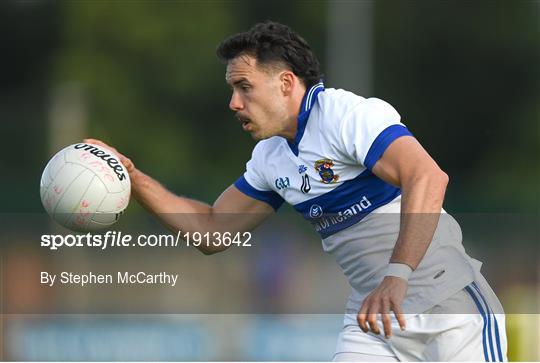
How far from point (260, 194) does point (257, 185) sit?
0.05m

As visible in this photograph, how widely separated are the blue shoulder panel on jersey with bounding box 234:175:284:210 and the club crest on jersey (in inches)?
25.7

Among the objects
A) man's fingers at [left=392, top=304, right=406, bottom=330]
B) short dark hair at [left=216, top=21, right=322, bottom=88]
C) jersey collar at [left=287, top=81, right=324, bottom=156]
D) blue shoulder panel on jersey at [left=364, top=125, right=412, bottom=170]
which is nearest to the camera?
man's fingers at [left=392, top=304, right=406, bottom=330]

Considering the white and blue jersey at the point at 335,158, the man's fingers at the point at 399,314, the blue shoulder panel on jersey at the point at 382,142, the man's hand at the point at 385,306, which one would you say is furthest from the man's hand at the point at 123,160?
the man's fingers at the point at 399,314

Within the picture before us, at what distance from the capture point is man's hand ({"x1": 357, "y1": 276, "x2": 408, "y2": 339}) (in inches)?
186

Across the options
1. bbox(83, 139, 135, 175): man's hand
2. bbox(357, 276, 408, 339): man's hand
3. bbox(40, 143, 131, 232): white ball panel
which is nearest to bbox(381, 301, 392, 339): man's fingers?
bbox(357, 276, 408, 339): man's hand

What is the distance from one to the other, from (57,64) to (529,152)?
10.8 metres

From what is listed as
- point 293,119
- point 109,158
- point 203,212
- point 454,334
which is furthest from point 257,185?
point 454,334

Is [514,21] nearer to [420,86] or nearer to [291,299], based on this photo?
[420,86]

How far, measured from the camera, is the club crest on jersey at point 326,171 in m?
5.45

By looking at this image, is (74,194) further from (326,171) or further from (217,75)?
(217,75)

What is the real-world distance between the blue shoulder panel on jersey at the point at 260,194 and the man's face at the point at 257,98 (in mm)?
513

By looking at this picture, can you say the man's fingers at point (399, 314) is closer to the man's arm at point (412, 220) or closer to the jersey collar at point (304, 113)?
the man's arm at point (412, 220)

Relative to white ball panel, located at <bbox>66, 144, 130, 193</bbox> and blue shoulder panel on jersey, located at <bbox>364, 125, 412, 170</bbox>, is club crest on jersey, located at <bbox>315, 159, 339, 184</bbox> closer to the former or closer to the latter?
blue shoulder panel on jersey, located at <bbox>364, 125, 412, 170</bbox>

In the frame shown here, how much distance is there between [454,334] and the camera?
17.5 ft
